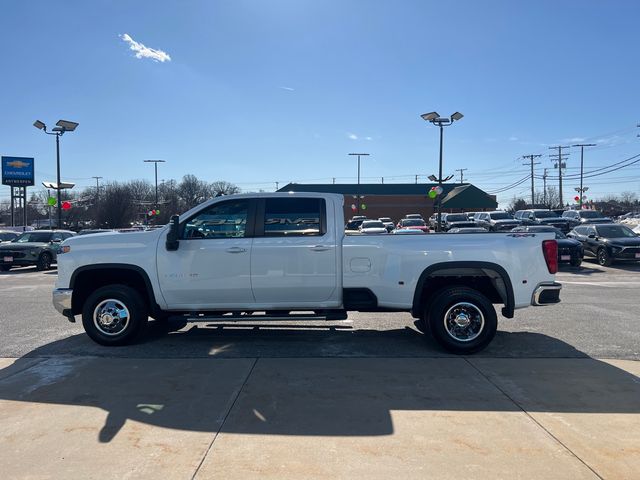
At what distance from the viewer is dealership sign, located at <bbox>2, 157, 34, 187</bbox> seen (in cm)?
4138

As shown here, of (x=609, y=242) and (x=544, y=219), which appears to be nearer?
(x=609, y=242)

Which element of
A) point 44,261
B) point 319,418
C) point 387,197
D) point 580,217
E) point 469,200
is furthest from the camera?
point 387,197

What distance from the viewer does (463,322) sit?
5.90 meters

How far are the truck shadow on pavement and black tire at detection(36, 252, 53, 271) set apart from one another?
13935mm

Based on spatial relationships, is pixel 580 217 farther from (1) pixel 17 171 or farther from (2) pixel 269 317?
(1) pixel 17 171

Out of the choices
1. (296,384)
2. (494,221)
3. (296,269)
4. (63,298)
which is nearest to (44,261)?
(63,298)

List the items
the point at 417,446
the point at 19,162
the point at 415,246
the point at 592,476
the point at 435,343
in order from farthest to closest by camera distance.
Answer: the point at 19,162 → the point at 435,343 → the point at 415,246 → the point at 417,446 → the point at 592,476

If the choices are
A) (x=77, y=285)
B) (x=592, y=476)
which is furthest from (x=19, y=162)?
(x=592, y=476)

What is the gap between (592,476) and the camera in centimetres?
316

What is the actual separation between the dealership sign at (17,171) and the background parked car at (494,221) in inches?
1500

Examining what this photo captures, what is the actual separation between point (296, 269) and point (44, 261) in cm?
1666

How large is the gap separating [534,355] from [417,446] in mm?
3052

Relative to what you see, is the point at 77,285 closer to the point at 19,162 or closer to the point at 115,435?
the point at 115,435

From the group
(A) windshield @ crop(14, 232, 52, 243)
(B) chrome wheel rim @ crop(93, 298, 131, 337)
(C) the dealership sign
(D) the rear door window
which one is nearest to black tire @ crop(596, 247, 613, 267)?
(D) the rear door window
